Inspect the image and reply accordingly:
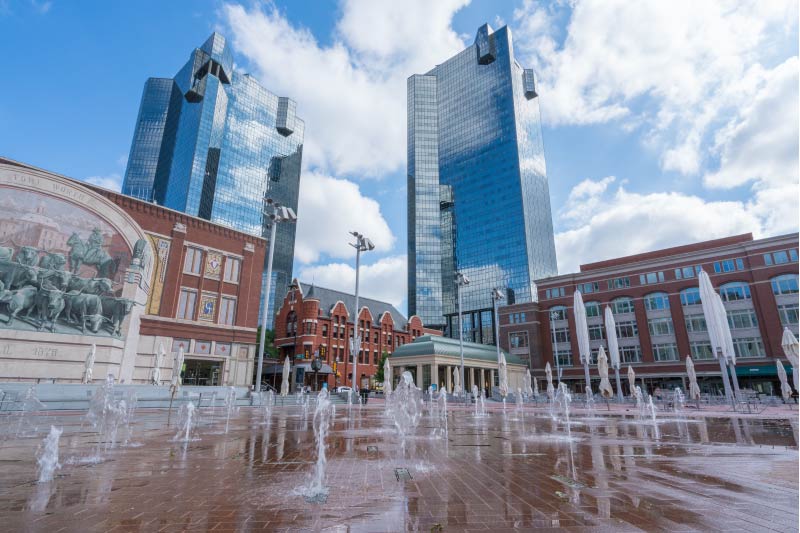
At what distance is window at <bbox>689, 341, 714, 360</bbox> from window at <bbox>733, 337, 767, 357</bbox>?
8.58ft

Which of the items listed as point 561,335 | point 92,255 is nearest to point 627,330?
point 561,335

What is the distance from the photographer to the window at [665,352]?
53188 millimetres

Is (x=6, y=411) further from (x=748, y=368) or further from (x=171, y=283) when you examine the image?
(x=748, y=368)

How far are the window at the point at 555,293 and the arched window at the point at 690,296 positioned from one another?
54.3ft

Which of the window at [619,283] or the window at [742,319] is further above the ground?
the window at [619,283]

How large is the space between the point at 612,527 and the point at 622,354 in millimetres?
63149

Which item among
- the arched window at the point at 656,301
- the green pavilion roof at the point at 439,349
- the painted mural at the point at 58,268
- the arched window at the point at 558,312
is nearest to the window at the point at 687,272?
the arched window at the point at 656,301

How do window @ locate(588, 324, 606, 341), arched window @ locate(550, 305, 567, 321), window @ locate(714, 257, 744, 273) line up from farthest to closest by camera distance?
arched window @ locate(550, 305, 567, 321)
window @ locate(588, 324, 606, 341)
window @ locate(714, 257, 744, 273)

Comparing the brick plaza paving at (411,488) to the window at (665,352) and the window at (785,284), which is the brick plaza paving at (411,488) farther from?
the window at (785,284)

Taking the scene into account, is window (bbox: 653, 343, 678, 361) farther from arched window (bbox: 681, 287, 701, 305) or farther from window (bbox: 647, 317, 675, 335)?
arched window (bbox: 681, 287, 701, 305)

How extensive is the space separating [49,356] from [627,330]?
6675 centimetres

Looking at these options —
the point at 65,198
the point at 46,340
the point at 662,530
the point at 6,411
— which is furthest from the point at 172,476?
the point at 65,198

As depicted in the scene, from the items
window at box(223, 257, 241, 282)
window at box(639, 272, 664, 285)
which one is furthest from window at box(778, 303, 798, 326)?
window at box(223, 257, 241, 282)

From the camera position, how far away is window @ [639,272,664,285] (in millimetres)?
56188
